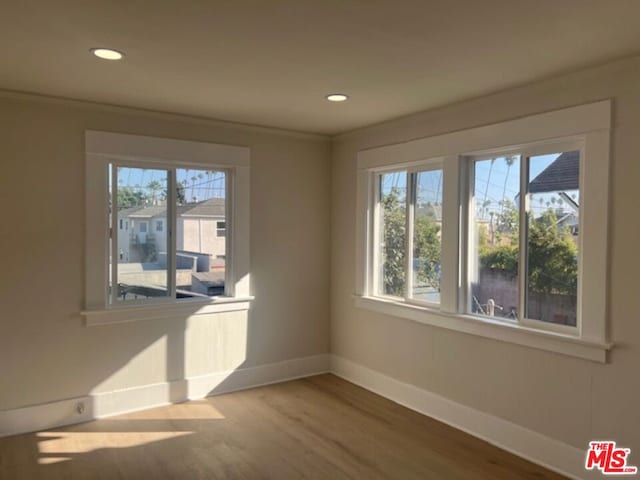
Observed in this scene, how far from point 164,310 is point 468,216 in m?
2.57

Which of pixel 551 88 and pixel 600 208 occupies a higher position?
pixel 551 88

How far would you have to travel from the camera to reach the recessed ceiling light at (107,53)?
2.58m

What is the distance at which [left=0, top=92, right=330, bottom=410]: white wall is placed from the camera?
346 cm

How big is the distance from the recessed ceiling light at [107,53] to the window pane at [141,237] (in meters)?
1.35

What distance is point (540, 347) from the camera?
3080 millimetres

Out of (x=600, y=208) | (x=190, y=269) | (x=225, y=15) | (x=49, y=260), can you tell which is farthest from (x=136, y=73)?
(x=600, y=208)

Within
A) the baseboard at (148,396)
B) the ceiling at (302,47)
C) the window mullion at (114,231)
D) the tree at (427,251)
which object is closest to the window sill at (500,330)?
the tree at (427,251)

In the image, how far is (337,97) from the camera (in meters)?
3.47

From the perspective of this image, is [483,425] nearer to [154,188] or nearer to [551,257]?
[551,257]

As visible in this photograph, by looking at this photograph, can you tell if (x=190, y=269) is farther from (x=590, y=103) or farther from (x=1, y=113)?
(x=590, y=103)

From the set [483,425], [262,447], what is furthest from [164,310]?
[483,425]

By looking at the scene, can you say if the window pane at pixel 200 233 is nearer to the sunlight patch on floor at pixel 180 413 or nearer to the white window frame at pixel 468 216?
the sunlight patch on floor at pixel 180 413

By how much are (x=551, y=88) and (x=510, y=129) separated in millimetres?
345
